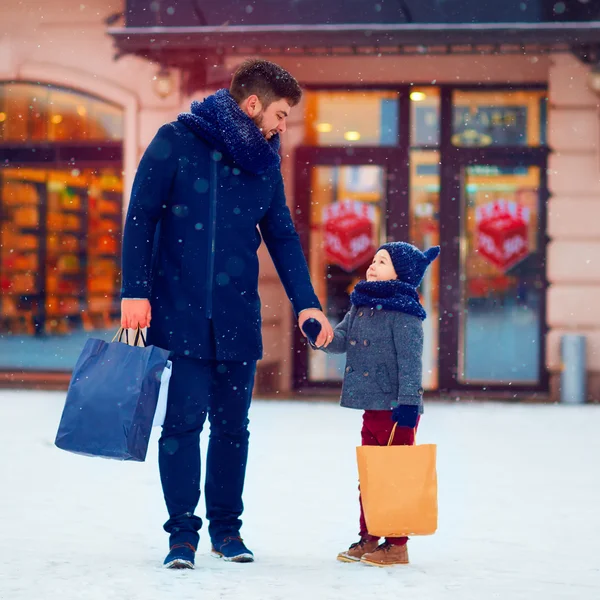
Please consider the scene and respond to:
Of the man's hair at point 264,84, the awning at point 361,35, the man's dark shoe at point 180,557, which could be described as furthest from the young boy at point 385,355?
the awning at point 361,35

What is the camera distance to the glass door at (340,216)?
458 inches

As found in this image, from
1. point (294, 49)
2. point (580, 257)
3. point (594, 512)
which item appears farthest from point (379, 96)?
point (594, 512)

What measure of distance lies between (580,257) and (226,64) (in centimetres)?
391

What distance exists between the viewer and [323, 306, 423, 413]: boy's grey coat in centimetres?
466

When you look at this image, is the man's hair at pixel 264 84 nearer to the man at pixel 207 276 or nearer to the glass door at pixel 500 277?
the man at pixel 207 276

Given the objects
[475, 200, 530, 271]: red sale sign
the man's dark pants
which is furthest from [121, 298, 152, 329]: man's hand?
[475, 200, 530, 271]: red sale sign

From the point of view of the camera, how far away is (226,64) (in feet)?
37.0

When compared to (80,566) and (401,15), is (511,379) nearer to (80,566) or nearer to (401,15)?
(401,15)

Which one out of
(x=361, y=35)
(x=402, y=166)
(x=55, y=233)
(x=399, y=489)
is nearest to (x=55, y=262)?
(x=55, y=233)

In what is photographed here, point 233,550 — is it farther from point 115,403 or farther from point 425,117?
point 425,117

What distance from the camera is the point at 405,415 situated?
455cm

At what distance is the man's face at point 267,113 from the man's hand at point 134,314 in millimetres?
855

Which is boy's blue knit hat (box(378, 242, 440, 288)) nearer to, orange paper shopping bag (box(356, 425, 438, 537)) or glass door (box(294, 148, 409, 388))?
orange paper shopping bag (box(356, 425, 438, 537))

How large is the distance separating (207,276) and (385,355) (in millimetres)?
799
